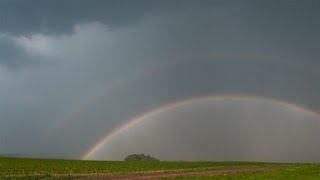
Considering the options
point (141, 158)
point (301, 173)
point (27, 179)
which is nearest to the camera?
point (301, 173)

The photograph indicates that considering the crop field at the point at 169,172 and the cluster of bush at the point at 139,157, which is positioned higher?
the cluster of bush at the point at 139,157

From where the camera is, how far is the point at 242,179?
40.5 metres

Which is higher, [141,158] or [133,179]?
[141,158]

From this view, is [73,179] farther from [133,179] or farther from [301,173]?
[301,173]

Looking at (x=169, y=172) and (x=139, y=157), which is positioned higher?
(x=139, y=157)

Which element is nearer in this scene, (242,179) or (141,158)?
(242,179)

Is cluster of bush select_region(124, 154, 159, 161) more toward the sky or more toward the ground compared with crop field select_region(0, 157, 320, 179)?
more toward the sky

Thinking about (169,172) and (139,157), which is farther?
(139,157)

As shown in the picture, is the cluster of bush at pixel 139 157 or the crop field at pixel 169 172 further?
the cluster of bush at pixel 139 157

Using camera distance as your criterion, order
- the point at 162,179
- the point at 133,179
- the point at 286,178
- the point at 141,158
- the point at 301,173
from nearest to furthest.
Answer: the point at 286,178, the point at 301,173, the point at 162,179, the point at 133,179, the point at 141,158

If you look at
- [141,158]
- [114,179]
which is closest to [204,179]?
[114,179]

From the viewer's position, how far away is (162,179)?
152 ft

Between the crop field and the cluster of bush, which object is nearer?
the crop field

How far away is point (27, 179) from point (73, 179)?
5286mm
